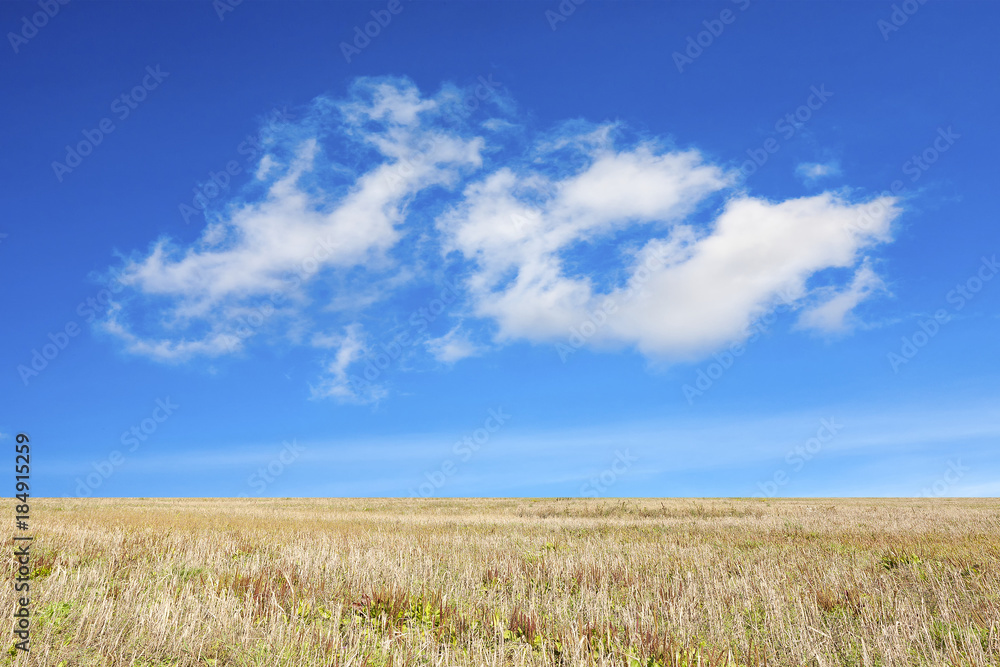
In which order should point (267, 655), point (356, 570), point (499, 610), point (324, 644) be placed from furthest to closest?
1. point (356, 570)
2. point (499, 610)
3. point (324, 644)
4. point (267, 655)

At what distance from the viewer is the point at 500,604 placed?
31.2 ft

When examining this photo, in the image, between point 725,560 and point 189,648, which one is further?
point 725,560

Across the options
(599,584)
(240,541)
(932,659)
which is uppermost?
(240,541)

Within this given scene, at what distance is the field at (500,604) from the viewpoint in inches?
277

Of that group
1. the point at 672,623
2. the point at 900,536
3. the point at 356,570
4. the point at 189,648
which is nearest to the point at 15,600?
the point at 189,648

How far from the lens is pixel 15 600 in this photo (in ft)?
26.3

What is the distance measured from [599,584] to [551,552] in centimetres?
400

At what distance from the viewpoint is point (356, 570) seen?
11633mm

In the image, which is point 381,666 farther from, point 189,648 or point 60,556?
point 60,556

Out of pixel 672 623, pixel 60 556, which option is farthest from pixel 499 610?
pixel 60 556

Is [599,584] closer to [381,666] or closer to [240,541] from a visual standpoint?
[381,666]

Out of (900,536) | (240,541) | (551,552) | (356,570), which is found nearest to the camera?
(356,570)

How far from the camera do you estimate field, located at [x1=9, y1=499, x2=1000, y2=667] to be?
7039mm

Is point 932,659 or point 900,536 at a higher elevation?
point 900,536
